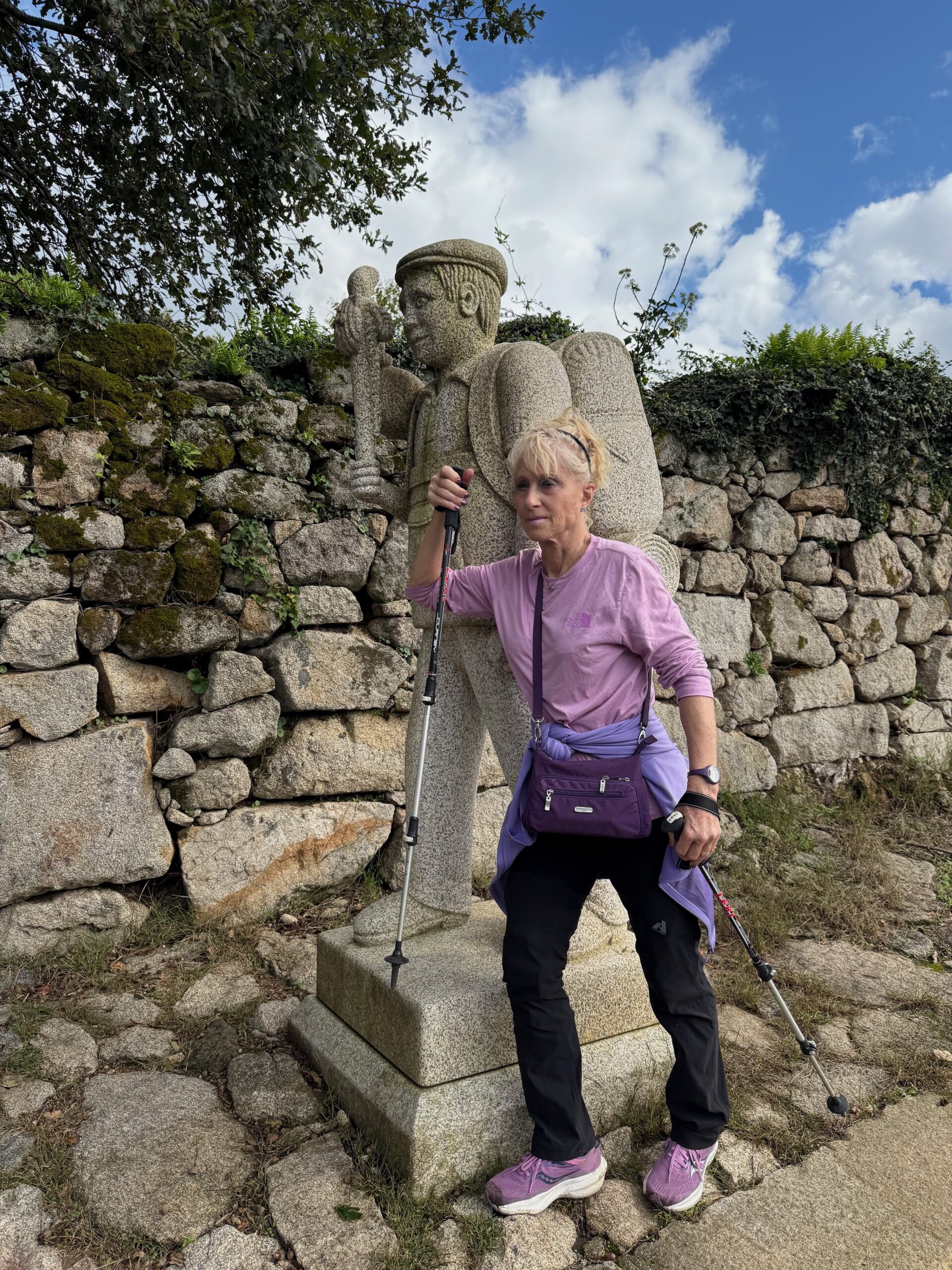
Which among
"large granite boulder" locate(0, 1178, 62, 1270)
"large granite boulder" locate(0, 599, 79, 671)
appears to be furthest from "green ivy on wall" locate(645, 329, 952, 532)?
"large granite boulder" locate(0, 1178, 62, 1270)

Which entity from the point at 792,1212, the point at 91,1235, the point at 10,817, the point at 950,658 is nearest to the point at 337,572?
the point at 10,817

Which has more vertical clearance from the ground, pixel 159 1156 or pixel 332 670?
pixel 332 670

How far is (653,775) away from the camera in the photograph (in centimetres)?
202

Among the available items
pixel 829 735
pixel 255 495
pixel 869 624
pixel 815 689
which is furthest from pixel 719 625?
pixel 255 495

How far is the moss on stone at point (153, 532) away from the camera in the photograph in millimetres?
3781

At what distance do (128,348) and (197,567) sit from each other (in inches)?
45.1

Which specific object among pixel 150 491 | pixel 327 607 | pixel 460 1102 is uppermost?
pixel 150 491

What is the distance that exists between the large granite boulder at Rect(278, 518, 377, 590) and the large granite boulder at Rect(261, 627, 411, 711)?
0.94ft

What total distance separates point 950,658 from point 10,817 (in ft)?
22.9

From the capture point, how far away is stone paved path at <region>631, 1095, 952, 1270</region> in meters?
1.97

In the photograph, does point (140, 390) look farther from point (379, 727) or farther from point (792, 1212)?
point (792, 1212)

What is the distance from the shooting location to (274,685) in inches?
162

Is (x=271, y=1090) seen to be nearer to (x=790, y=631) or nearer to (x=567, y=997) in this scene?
(x=567, y=997)

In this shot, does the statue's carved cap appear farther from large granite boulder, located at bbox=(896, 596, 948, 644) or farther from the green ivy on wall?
large granite boulder, located at bbox=(896, 596, 948, 644)
